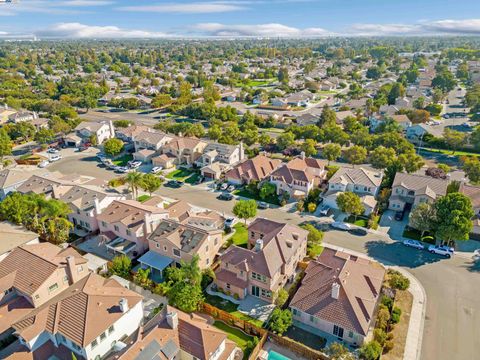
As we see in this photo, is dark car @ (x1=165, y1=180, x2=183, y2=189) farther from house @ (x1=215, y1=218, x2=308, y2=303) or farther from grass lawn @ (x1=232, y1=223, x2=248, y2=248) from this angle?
house @ (x1=215, y1=218, x2=308, y2=303)

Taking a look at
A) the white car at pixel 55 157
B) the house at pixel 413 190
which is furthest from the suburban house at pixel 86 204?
the house at pixel 413 190

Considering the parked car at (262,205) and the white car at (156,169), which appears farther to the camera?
the white car at (156,169)

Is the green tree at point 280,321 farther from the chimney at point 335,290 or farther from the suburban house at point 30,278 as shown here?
the suburban house at point 30,278

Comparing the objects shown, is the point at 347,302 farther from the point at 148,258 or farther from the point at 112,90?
the point at 112,90

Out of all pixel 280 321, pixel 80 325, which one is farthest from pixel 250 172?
pixel 80 325

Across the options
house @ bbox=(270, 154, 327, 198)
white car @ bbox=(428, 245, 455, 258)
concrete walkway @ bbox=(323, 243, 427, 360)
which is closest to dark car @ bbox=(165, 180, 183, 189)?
house @ bbox=(270, 154, 327, 198)

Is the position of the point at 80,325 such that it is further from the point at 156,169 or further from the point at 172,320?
the point at 156,169
